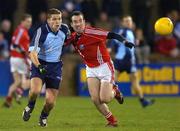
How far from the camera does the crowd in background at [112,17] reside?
1034 inches

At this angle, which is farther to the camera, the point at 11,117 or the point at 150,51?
the point at 150,51

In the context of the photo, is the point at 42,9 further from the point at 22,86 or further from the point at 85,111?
the point at 85,111

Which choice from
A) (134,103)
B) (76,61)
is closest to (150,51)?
(76,61)

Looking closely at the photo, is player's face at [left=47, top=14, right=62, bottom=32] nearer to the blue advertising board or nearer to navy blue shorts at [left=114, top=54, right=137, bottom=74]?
navy blue shorts at [left=114, top=54, right=137, bottom=74]

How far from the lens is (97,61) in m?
14.1

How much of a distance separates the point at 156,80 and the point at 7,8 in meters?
6.35

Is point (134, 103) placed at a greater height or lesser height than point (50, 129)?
lesser

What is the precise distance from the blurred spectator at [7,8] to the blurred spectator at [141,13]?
4.62m

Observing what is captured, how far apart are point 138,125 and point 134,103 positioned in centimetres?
786

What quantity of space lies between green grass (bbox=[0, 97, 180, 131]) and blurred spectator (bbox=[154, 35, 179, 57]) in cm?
554

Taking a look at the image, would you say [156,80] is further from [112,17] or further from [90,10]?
[90,10]

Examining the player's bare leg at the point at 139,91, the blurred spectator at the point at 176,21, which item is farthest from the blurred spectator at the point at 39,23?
the player's bare leg at the point at 139,91

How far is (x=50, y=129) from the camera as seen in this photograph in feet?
43.7

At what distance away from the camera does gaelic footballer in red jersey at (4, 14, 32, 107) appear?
67.5 feet
